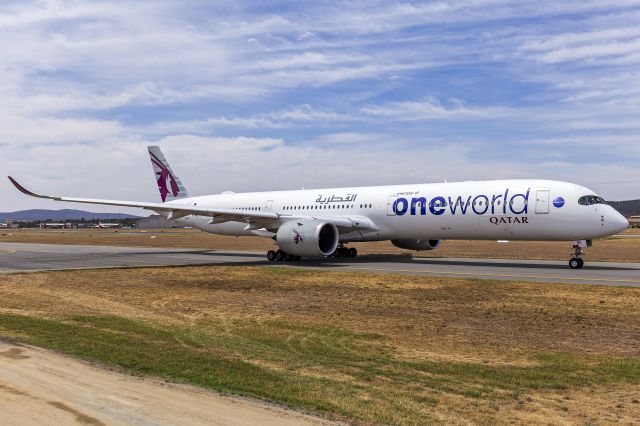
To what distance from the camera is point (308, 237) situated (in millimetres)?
31219

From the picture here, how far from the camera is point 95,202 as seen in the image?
33875 mm

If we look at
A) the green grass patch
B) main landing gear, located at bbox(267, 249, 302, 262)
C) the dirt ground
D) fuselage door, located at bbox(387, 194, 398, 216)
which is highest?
fuselage door, located at bbox(387, 194, 398, 216)

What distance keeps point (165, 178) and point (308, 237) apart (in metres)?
19.6

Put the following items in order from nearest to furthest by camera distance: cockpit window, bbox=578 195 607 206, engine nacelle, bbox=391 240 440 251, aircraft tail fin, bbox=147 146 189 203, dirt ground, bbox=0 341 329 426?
dirt ground, bbox=0 341 329 426 < cockpit window, bbox=578 195 607 206 < engine nacelle, bbox=391 240 440 251 < aircraft tail fin, bbox=147 146 189 203

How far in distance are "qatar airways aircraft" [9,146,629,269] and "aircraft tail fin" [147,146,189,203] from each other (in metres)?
8.51

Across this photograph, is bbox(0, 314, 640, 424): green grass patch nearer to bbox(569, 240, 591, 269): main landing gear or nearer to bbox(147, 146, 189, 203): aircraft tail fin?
bbox(569, 240, 591, 269): main landing gear

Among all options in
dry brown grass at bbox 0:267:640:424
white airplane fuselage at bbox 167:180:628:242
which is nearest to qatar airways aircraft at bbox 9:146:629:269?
white airplane fuselage at bbox 167:180:628:242

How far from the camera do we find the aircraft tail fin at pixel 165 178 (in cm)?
4672

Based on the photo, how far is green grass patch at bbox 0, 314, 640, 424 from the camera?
810 centimetres

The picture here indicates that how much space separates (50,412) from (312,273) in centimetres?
1928

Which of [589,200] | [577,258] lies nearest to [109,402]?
[577,258]

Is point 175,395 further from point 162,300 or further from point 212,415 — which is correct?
point 162,300

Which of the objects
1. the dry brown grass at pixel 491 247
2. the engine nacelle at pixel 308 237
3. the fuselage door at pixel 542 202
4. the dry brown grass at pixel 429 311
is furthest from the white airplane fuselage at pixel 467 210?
the dry brown grass at pixel 429 311

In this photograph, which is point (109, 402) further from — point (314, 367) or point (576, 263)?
point (576, 263)
